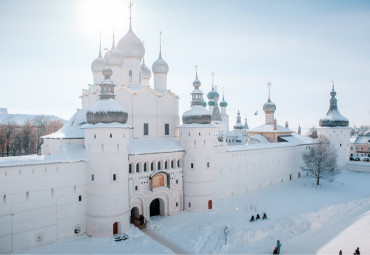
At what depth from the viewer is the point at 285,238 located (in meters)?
17.0

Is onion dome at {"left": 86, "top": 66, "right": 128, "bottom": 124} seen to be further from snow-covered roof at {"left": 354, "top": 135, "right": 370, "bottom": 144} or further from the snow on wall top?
snow-covered roof at {"left": 354, "top": 135, "right": 370, "bottom": 144}

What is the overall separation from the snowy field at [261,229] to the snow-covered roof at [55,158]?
4.81 metres

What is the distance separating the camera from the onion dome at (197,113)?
2189 centimetres

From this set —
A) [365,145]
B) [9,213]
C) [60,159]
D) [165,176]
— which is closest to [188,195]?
[165,176]

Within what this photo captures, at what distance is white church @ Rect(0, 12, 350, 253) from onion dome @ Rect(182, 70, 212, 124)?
0.08 meters

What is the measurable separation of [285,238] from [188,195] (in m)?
7.81

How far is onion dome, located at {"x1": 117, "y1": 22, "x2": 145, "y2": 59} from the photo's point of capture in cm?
2308

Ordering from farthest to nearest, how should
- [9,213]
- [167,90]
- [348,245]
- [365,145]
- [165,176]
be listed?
[365,145] → [167,90] → [165,176] → [348,245] → [9,213]

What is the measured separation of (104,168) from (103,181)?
0.81 m

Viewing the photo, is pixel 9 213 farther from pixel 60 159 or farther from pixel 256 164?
pixel 256 164

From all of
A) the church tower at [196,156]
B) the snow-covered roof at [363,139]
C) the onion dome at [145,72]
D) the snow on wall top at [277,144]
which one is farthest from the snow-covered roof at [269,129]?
the snow-covered roof at [363,139]

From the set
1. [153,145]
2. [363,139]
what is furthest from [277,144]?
[363,139]

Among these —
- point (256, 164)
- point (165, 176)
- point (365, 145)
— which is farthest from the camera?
point (365, 145)

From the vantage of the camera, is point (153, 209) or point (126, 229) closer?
point (126, 229)
